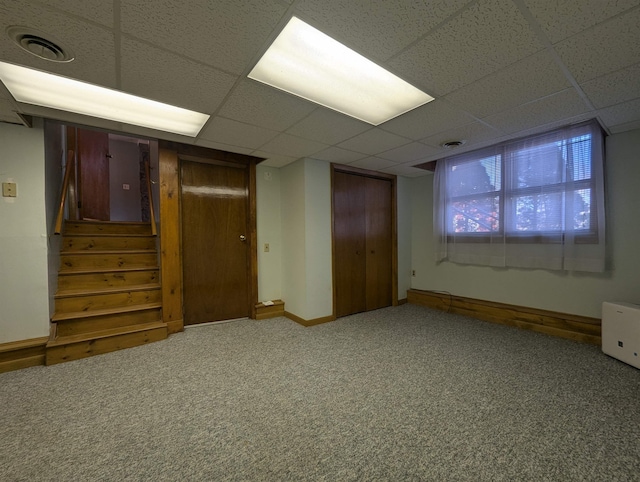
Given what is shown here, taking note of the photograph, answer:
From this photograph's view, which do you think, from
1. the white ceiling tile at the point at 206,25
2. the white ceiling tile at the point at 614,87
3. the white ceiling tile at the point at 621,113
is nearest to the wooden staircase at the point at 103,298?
the white ceiling tile at the point at 206,25

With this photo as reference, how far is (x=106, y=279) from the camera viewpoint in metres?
2.93

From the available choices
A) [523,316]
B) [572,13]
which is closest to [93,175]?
[572,13]

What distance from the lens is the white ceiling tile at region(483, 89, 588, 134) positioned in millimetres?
1900

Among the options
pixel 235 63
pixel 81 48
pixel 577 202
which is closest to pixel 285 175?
pixel 235 63

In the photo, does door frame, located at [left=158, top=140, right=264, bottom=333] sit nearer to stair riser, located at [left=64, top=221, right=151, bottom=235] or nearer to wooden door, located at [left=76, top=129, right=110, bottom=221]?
stair riser, located at [left=64, top=221, right=151, bottom=235]

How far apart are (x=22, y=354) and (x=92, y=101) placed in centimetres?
226

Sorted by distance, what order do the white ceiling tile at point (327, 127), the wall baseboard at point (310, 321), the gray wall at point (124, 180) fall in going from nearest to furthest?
the white ceiling tile at point (327, 127) < the wall baseboard at point (310, 321) < the gray wall at point (124, 180)

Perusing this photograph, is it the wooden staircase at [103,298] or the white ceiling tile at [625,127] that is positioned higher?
the white ceiling tile at [625,127]

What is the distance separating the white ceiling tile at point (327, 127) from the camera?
2119 millimetres

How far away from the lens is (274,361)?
7.58 ft

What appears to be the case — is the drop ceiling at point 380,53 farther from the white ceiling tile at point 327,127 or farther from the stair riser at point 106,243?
the stair riser at point 106,243

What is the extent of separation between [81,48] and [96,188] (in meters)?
4.82

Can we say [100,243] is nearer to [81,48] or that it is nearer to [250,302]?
[250,302]

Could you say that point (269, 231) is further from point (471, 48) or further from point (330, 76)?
point (471, 48)
